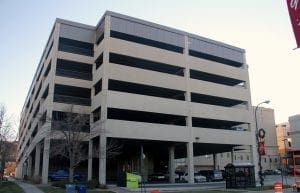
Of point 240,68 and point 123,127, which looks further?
point 240,68

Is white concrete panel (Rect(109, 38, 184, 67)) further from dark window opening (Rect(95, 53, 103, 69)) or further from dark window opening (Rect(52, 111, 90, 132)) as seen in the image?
dark window opening (Rect(52, 111, 90, 132))

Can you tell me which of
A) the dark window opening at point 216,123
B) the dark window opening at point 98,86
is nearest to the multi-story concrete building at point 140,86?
the dark window opening at point 98,86

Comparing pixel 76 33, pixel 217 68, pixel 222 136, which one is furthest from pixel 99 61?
pixel 222 136

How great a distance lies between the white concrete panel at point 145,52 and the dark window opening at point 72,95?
8.30 m

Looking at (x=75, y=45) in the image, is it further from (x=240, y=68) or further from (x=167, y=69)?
(x=240, y=68)

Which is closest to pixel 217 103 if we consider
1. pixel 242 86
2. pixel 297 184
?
pixel 242 86

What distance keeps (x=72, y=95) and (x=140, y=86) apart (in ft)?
33.4

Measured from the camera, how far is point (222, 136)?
5484 centimetres

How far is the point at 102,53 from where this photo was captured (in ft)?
160

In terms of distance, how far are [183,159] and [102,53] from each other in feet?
155

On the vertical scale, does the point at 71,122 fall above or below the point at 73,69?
→ below

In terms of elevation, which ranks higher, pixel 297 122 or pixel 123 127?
pixel 297 122

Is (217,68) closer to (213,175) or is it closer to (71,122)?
(213,175)

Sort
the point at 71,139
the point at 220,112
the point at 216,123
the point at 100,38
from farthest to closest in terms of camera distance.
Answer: the point at 216,123 < the point at 220,112 < the point at 100,38 < the point at 71,139
